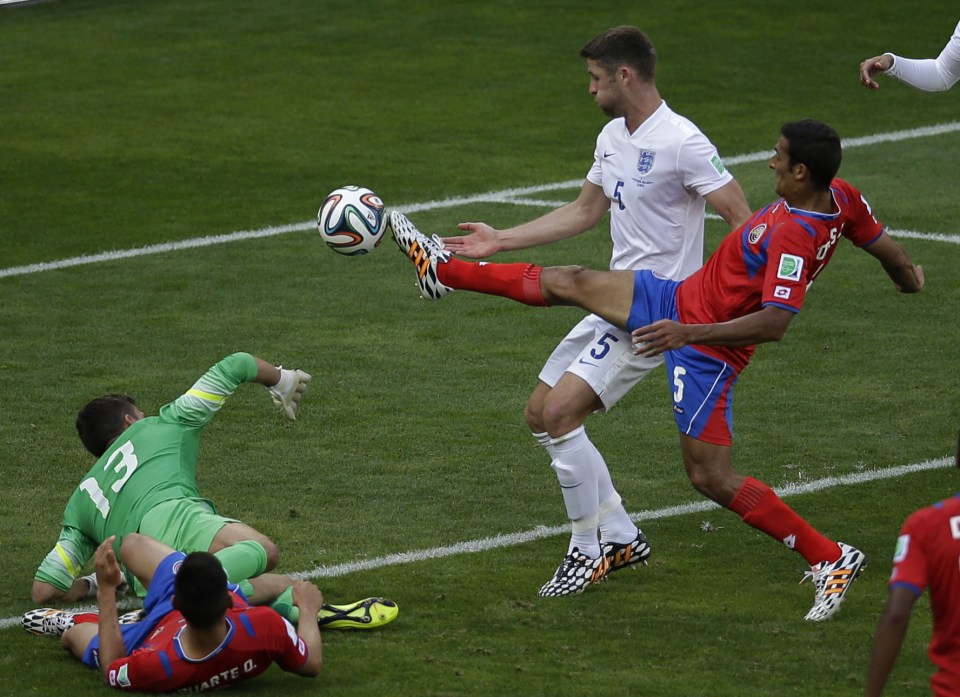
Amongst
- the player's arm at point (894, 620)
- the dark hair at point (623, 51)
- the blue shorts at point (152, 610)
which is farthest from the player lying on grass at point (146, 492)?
the player's arm at point (894, 620)

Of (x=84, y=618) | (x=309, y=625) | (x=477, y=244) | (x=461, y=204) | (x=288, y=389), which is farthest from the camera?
(x=461, y=204)

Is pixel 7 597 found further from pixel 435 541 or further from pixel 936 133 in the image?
pixel 936 133

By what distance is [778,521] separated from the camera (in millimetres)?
7258

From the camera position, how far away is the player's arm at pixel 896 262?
7520mm

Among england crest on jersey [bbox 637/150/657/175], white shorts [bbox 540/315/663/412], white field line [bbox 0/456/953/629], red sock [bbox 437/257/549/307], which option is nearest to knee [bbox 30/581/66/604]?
white field line [bbox 0/456/953/629]

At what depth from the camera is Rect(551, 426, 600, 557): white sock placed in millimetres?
7641

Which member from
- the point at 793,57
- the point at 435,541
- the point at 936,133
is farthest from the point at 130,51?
the point at 435,541

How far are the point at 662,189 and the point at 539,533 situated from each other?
1879 millimetres

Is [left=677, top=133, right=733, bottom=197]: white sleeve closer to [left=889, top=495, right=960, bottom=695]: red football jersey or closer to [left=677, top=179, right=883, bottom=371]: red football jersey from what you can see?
[left=677, top=179, right=883, bottom=371]: red football jersey

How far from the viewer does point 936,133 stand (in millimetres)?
18219

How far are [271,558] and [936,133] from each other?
13.2 metres

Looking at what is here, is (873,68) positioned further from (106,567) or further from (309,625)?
(106,567)

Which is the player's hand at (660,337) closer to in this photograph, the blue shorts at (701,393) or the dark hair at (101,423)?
the blue shorts at (701,393)

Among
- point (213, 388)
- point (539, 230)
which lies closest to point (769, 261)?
point (539, 230)
